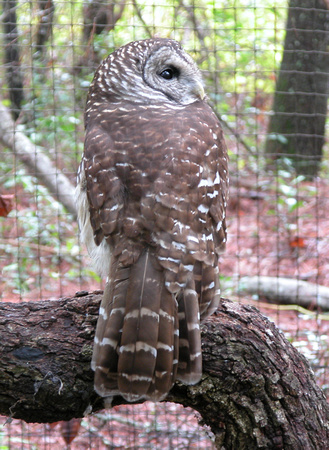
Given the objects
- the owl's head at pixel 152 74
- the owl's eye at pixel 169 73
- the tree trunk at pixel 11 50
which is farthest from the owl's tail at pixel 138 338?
the tree trunk at pixel 11 50

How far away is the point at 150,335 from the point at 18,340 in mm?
729

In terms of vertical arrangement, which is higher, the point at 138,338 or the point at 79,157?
the point at 138,338

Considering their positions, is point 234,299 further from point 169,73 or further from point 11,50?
point 11,50

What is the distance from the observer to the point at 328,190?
27.2ft

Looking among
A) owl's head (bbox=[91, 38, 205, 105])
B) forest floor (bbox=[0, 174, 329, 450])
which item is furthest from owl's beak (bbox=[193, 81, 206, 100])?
forest floor (bbox=[0, 174, 329, 450])

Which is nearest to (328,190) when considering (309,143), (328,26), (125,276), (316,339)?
(309,143)

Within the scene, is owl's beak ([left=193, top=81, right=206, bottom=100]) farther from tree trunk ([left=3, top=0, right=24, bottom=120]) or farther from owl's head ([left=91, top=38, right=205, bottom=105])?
tree trunk ([left=3, top=0, right=24, bottom=120])

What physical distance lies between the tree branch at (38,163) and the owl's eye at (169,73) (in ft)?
8.34

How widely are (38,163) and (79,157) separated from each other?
1.27 meters

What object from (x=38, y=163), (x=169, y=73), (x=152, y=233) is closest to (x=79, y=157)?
(x=38, y=163)

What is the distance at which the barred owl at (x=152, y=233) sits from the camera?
2.35m

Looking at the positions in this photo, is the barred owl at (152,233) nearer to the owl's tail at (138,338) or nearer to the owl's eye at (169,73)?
the owl's tail at (138,338)

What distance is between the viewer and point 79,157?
716cm

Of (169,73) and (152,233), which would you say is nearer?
Answer: (152,233)
